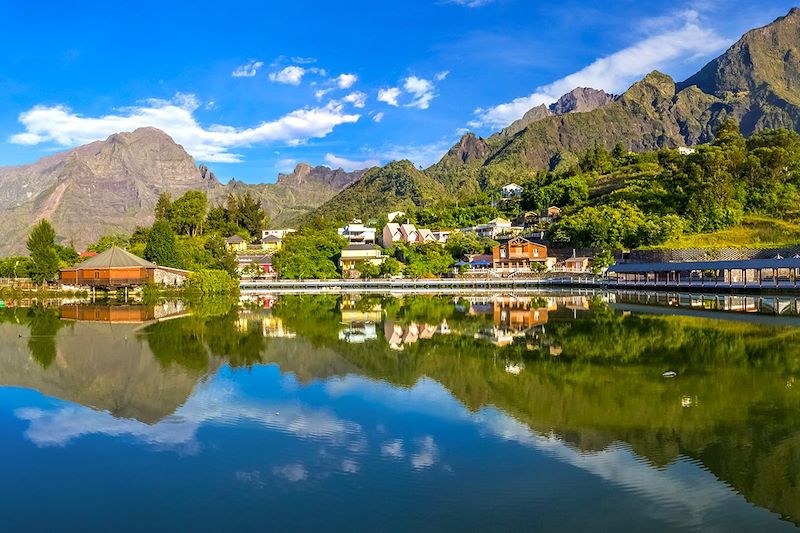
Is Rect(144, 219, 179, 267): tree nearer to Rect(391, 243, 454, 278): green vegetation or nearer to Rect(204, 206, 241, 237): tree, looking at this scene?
Rect(391, 243, 454, 278): green vegetation

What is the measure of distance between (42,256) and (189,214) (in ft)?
92.5

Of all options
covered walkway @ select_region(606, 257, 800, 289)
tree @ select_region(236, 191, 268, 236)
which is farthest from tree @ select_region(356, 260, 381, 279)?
tree @ select_region(236, 191, 268, 236)

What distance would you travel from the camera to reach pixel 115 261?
45.1 meters

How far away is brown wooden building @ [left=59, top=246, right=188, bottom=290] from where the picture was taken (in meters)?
44.7

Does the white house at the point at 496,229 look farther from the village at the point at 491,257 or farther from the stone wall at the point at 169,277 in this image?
the stone wall at the point at 169,277

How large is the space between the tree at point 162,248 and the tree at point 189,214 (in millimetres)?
24877

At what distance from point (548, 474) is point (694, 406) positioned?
15.4ft

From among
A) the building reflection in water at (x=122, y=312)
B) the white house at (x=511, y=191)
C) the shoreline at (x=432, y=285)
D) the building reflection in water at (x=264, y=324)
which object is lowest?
the building reflection in water at (x=264, y=324)

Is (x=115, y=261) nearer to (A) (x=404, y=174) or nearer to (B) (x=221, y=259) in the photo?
(B) (x=221, y=259)

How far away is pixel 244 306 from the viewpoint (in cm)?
3672

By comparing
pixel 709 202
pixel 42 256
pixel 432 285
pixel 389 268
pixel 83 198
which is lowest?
pixel 432 285

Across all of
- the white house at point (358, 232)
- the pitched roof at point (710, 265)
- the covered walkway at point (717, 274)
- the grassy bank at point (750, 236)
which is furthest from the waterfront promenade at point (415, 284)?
the white house at point (358, 232)

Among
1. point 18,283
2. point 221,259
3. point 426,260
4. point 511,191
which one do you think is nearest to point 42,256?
point 18,283

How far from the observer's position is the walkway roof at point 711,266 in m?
34.4
